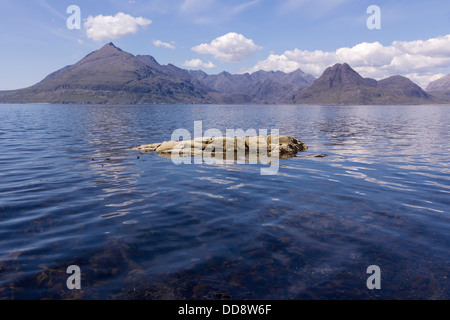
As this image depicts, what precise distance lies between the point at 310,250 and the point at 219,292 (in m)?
3.22

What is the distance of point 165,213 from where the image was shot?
11.1 m

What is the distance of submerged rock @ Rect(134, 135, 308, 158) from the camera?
25234 mm

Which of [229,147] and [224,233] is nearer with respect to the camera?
[224,233]

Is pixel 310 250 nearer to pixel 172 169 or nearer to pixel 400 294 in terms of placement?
pixel 400 294

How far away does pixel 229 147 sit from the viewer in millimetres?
25906

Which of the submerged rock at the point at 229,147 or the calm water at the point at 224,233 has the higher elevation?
the submerged rock at the point at 229,147

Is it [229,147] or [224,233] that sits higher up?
[229,147]

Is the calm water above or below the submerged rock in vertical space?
below

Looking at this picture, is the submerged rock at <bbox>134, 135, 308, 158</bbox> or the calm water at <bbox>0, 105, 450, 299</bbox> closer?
the calm water at <bbox>0, 105, 450, 299</bbox>

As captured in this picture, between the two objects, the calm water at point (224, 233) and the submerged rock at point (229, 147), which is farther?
the submerged rock at point (229, 147)

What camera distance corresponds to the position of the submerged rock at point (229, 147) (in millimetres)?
25234

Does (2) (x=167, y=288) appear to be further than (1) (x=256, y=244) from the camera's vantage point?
No
